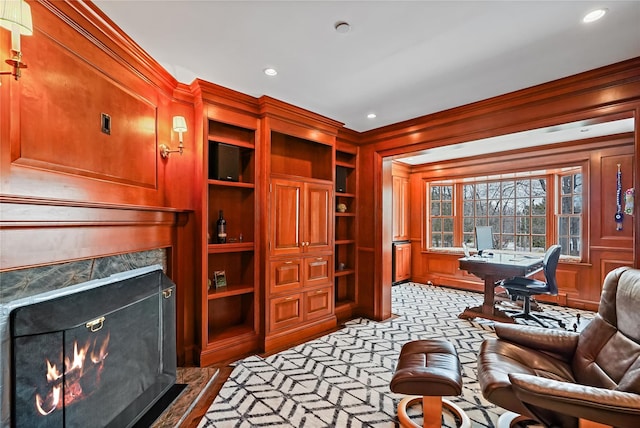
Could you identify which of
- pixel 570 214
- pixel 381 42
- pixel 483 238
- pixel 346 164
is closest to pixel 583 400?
pixel 381 42

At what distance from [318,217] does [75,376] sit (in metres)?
2.64

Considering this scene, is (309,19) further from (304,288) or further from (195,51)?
(304,288)

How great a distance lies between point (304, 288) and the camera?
11.6 ft

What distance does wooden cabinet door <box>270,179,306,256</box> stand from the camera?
3.26 m

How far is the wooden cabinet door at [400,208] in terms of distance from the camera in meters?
6.45

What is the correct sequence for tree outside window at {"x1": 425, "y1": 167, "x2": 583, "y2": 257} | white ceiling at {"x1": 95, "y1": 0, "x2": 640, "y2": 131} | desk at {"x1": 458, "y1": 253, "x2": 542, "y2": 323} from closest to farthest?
white ceiling at {"x1": 95, "y1": 0, "x2": 640, "y2": 131}
desk at {"x1": 458, "y1": 253, "x2": 542, "y2": 323}
tree outside window at {"x1": 425, "y1": 167, "x2": 583, "y2": 257}

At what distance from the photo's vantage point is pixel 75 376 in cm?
155

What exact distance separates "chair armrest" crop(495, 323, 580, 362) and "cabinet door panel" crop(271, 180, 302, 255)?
2.18 m

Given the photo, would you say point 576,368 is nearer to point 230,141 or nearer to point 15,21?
point 230,141

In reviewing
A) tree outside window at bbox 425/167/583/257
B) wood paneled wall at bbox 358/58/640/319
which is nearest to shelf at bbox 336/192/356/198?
wood paneled wall at bbox 358/58/640/319

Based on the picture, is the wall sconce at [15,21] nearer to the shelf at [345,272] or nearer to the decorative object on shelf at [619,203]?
the shelf at [345,272]

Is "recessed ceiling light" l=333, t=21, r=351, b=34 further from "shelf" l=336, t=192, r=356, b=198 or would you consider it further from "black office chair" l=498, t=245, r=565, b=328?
"black office chair" l=498, t=245, r=565, b=328

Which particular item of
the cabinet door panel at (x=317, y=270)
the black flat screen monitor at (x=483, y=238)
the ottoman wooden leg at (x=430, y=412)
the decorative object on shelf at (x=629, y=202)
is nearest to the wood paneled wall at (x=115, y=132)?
the cabinet door panel at (x=317, y=270)

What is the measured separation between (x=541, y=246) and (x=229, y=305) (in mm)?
5456
